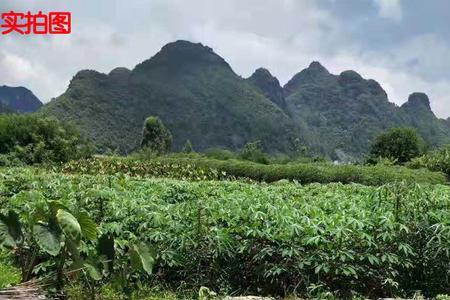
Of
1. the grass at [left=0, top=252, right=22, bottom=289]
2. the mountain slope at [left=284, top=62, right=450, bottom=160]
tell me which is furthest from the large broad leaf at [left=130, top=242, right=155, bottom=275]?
the mountain slope at [left=284, top=62, right=450, bottom=160]

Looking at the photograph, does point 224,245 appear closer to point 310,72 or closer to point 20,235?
point 20,235

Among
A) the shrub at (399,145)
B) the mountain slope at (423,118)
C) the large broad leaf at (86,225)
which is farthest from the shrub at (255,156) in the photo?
the mountain slope at (423,118)

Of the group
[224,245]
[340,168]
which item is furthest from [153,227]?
[340,168]

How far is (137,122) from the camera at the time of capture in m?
108

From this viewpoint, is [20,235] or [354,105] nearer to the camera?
[20,235]

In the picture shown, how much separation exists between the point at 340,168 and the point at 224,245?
57.0ft

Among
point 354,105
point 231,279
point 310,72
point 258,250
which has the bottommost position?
point 231,279

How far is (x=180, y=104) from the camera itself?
4973 inches

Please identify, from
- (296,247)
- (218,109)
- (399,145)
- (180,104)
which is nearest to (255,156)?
(399,145)

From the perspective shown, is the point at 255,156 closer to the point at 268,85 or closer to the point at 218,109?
the point at 218,109

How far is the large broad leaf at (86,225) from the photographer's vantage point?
4.05 metres

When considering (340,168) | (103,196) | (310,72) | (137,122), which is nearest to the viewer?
(103,196)

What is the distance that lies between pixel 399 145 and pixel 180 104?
9054 cm

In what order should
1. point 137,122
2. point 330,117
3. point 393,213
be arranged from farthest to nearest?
point 330,117 → point 137,122 → point 393,213
